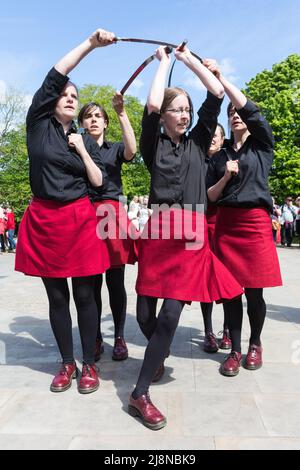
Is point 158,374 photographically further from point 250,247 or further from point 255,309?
point 250,247

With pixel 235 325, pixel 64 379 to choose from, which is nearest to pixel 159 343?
pixel 64 379

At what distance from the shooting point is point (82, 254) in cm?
288

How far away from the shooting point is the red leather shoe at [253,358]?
3266 millimetres

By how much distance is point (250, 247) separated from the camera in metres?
3.21

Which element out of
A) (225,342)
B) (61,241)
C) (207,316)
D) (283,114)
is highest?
(283,114)

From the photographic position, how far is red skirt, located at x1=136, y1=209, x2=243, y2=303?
8.39 feet

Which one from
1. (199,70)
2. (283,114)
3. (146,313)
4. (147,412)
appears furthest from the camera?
(283,114)

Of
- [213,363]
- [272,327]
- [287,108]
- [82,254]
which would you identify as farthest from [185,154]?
[287,108]

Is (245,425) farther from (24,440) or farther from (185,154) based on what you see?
(185,154)

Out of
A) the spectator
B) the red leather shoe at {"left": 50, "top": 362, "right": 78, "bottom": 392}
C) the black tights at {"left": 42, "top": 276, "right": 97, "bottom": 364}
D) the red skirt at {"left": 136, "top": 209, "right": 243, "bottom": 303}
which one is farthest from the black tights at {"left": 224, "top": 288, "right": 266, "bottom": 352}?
the spectator

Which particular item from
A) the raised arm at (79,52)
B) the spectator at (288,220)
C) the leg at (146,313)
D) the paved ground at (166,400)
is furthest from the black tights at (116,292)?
the spectator at (288,220)

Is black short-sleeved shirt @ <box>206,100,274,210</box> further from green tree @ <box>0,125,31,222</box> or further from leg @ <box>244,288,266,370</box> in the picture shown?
green tree @ <box>0,125,31,222</box>

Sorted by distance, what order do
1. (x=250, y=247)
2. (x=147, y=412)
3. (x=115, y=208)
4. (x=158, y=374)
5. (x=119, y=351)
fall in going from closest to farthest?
(x=147, y=412) → (x=158, y=374) → (x=250, y=247) → (x=115, y=208) → (x=119, y=351)

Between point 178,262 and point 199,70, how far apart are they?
1.10 metres
